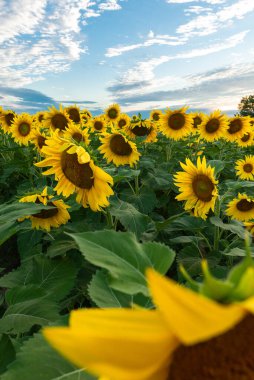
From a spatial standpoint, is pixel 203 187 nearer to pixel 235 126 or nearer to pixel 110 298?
pixel 110 298

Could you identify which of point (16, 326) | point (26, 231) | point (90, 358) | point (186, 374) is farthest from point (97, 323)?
point (26, 231)

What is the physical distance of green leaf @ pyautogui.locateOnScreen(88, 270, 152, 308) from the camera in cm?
103

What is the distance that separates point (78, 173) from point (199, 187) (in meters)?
1.18

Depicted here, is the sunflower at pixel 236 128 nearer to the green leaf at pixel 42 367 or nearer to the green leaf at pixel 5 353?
the green leaf at pixel 5 353

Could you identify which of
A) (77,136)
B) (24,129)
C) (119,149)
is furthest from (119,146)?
(24,129)

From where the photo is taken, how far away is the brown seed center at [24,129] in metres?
6.02

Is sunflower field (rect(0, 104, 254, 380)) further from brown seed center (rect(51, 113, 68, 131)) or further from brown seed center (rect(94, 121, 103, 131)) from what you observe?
brown seed center (rect(94, 121, 103, 131))

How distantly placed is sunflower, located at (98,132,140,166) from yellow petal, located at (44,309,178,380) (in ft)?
11.5

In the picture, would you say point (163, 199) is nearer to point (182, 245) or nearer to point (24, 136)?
point (182, 245)

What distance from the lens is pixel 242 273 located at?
47 cm

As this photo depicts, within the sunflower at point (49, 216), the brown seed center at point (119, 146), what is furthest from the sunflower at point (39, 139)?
the sunflower at point (49, 216)

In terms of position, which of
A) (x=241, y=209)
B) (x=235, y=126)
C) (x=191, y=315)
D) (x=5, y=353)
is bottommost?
(x=5, y=353)

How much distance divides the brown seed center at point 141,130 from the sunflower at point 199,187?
236cm

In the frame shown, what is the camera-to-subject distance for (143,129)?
18.0 feet
